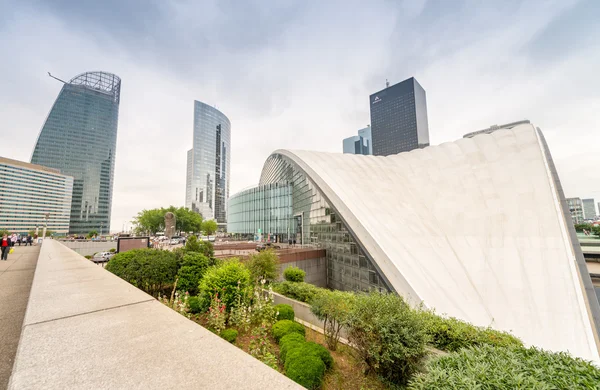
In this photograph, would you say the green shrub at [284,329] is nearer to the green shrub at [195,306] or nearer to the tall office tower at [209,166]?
the green shrub at [195,306]

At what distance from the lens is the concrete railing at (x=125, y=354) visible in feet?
5.57

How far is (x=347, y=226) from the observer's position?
55.1 ft

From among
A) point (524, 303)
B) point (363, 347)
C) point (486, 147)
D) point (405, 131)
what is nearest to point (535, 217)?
point (524, 303)

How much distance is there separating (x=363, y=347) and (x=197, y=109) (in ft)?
561

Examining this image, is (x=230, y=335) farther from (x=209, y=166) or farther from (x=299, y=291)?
(x=209, y=166)

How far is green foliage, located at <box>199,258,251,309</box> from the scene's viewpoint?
856 centimetres

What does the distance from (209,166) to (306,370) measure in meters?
158

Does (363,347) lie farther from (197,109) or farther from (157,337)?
(197,109)

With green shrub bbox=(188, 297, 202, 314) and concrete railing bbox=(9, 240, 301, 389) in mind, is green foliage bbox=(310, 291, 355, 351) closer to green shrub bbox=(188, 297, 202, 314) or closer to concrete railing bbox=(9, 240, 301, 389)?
green shrub bbox=(188, 297, 202, 314)

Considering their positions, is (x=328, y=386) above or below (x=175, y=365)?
below

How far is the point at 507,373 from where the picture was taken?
2885 mm

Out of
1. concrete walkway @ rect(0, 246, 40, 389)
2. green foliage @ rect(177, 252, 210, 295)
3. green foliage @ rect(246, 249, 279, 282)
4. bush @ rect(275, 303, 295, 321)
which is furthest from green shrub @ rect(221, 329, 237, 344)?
green foliage @ rect(246, 249, 279, 282)

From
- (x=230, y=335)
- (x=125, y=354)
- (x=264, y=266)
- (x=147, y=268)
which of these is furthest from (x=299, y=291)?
(x=125, y=354)

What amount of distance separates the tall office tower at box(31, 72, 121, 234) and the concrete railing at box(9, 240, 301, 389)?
149 m
